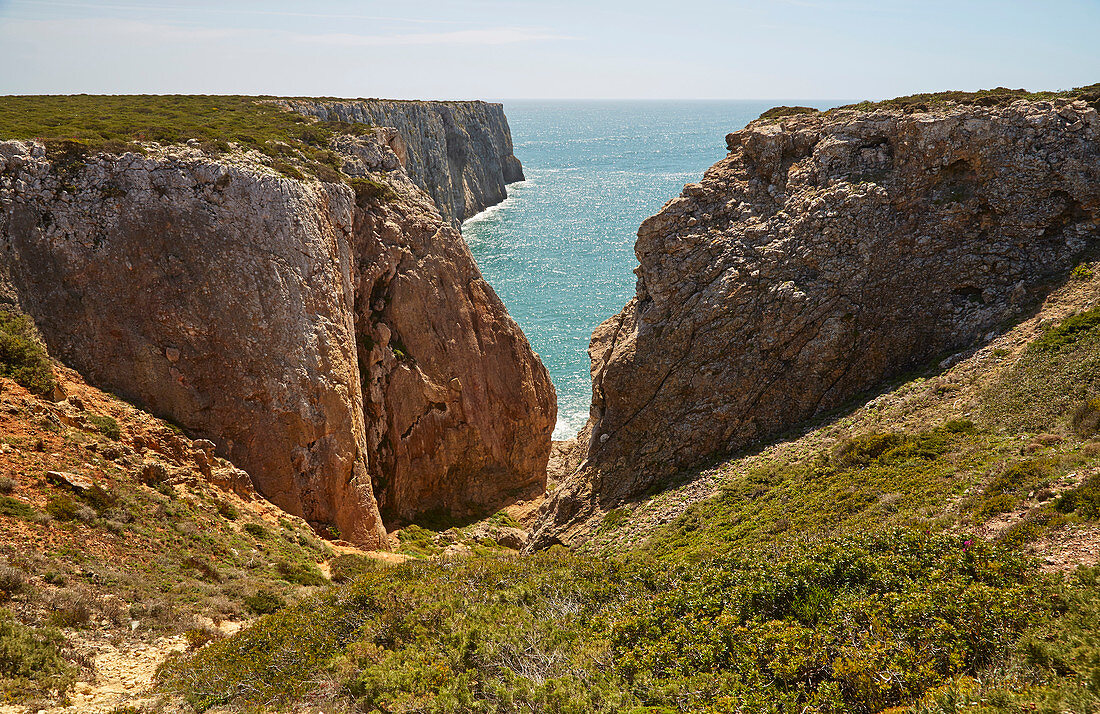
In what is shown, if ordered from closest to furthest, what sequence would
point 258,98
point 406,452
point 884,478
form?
point 884,478, point 406,452, point 258,98

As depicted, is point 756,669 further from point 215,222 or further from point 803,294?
point 215,222

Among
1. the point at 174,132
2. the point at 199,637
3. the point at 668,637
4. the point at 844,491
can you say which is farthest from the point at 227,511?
the point at 844,491

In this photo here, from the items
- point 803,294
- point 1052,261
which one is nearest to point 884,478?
point 803,294

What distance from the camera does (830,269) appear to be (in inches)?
968

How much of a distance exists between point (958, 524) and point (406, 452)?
24.9 metres

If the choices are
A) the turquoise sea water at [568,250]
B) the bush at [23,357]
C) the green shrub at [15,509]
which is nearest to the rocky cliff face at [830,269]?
the green shrub at [15,509]

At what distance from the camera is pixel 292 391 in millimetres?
24891

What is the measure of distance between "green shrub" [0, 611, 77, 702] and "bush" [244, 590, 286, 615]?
5028 millimetres

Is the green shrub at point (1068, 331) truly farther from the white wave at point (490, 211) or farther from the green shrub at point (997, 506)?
the white wave at point (490, 211)

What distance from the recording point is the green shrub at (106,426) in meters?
20.9

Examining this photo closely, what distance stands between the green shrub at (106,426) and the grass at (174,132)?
33.9ft

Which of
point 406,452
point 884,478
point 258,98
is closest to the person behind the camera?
point 884,478

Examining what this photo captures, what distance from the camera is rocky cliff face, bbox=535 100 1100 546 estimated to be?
22.6 m

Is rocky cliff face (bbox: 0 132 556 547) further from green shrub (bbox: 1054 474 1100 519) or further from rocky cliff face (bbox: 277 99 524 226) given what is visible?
rocky cliff face (bbox: 277 99 524 226)
